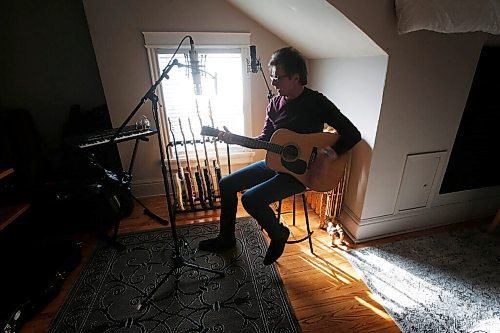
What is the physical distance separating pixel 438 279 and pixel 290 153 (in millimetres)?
1181

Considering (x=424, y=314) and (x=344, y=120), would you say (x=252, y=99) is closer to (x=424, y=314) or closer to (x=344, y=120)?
(x=344, y=120)

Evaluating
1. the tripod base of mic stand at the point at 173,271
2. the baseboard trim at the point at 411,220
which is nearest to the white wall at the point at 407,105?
the baseboard trim at the point at 411,220

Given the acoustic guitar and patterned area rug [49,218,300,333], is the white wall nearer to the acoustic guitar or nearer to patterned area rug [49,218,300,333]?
the acoustic guitar

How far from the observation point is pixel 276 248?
146 cm

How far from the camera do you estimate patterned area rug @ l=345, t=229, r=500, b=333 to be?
1221 millimetres

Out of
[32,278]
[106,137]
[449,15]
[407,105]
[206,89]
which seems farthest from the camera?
[206,89]

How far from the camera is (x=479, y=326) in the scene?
3.90 ft

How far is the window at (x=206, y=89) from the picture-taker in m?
2.02

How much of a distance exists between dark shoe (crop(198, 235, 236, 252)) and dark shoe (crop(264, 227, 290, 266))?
313 mm

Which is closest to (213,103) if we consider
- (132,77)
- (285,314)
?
(132,77)

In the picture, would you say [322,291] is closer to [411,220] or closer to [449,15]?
[411,220]

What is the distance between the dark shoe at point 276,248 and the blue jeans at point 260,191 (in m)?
0.04

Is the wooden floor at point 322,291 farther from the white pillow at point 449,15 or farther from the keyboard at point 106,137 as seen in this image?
the white pillow at point 449,15

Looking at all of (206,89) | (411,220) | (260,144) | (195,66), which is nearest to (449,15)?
(260,144)
